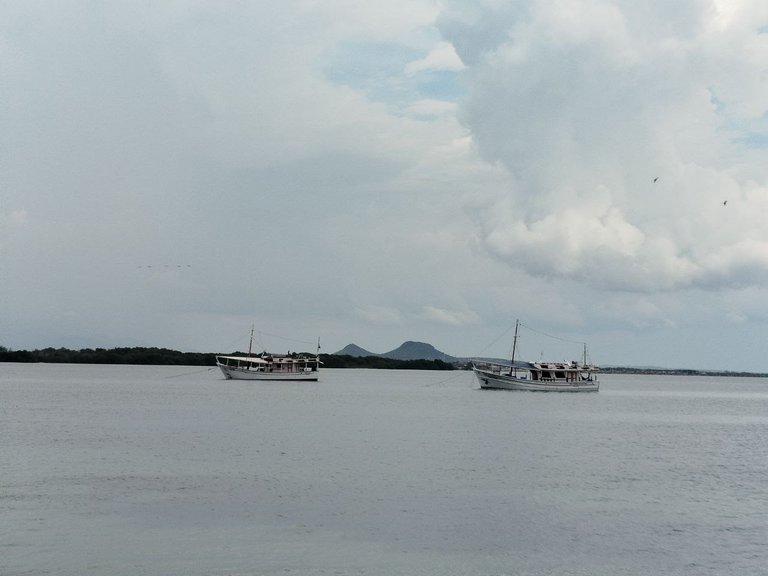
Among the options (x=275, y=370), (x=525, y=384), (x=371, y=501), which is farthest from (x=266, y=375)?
(x=371, y=501)

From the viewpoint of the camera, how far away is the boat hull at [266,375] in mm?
156125

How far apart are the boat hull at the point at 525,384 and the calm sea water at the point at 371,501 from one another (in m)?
70.5

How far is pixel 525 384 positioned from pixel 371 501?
107262 millimetres

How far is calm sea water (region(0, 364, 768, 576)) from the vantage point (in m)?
24.3

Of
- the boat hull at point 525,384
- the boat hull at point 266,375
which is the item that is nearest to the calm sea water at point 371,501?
the boat hull at point 525,384

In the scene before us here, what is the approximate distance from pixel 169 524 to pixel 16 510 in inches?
229

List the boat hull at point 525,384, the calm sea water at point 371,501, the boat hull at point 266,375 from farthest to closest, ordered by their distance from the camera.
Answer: the boat hull at point 266,375 < the boat hull at point 525,384 < the calm sea water at point 371,501

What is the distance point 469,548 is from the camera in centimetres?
2592

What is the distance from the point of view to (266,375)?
153625mm

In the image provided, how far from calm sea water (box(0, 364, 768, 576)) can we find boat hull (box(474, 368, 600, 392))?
2777 inches

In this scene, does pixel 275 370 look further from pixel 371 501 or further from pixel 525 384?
pixel 371 501

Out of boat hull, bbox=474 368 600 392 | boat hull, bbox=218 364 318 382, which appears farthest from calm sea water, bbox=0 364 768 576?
boat hull, bbox=218 364 318 382

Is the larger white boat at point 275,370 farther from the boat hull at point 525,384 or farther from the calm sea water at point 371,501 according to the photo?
the calm sea water at point 371,501

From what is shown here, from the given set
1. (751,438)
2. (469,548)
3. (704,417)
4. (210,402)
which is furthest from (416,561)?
(704,417)
